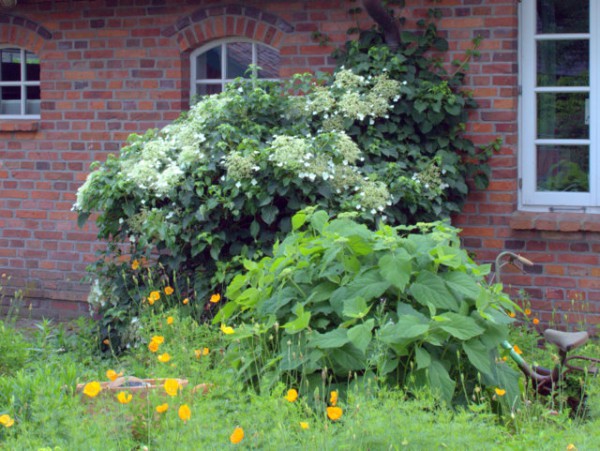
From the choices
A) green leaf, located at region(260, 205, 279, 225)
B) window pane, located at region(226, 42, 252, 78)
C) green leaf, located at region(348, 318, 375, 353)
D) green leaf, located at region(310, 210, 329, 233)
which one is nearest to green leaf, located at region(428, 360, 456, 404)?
green leaf, located at region(348, 318, 375, 353)

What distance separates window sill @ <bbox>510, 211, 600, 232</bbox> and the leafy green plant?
242cm

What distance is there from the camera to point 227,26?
8570 mm

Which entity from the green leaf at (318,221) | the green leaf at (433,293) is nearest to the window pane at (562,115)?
the green leaf at (318,221)

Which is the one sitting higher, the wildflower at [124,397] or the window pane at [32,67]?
the window pane at [32,67]

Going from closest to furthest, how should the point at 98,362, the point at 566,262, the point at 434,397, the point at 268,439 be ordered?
1. the point at 268,439
2. the point at 434,397
3. the point at 98,362
4. the point at 566,262

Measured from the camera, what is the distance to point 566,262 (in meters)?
7.52

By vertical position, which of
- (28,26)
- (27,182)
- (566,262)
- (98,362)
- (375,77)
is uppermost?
Result: (28,26)

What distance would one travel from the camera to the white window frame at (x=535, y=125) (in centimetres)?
755

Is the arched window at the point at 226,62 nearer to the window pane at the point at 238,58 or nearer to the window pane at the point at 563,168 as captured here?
the window pane at the point at 238,58

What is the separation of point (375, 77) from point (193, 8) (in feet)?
6.38

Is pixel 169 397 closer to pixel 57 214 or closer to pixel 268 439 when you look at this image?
pixel 268 439

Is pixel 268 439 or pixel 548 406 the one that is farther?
pixel 548 406

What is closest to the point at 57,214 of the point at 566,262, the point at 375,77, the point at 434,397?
the point at 375,77

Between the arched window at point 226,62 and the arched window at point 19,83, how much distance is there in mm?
1609
